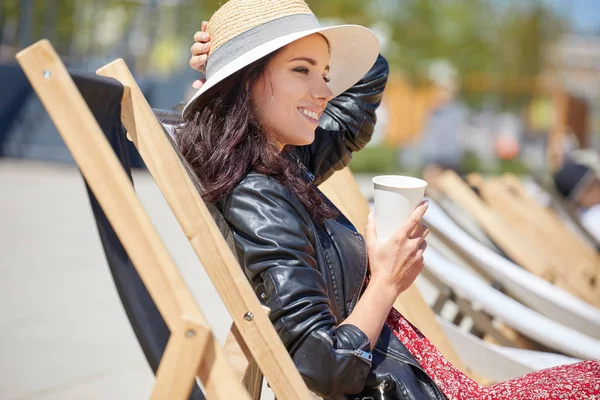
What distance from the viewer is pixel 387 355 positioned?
6.24 ft

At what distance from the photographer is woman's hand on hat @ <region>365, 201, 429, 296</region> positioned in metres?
1.80

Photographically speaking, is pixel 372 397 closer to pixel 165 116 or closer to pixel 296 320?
pixel 296 320

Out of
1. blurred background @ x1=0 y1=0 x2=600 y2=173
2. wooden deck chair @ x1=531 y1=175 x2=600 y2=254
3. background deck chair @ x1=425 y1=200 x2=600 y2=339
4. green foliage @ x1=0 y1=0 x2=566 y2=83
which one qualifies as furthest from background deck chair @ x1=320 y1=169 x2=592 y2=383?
green foliage @ x1=0 y1=0 x2=566 y2=83

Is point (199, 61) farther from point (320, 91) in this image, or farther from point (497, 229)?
point (497, 229)

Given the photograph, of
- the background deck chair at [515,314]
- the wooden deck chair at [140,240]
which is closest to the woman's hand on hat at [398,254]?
the wooden deck chair at [140,240]

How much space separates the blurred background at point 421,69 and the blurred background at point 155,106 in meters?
0.04

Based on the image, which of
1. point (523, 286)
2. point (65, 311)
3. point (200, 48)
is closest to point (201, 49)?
point (200, 48)

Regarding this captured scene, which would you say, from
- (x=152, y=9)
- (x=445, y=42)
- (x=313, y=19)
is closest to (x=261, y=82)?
(x=313, y=19)

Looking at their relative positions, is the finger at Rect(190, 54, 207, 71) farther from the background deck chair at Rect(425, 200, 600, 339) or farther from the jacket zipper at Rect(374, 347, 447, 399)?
the background deck chair at Rect(425, 200, 600, 339)

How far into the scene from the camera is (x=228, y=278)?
5.38 ft

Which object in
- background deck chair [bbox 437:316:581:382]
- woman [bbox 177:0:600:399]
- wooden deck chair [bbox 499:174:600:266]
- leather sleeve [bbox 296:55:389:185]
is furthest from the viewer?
wooden deck chair [bbox 499:174:600:266]

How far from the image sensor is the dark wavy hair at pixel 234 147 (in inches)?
75.3

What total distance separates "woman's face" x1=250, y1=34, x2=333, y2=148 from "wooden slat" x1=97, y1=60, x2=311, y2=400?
40cm

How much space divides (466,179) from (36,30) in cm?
1194
